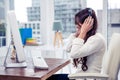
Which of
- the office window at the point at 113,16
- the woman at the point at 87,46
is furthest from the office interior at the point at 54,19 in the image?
the woman at the point at 87,46

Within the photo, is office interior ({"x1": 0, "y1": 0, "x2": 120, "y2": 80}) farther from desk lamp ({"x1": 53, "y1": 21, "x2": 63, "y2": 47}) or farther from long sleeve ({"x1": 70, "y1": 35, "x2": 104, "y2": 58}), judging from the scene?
long sleeve ({"x1": 70, "y1": 35, "x2": 104, "y2": 58})

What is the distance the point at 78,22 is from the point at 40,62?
51 cm

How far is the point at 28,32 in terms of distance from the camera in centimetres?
389

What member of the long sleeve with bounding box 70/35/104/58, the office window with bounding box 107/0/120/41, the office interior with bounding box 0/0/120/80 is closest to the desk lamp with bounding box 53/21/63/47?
the office interior with bounding box 0/0/120/80

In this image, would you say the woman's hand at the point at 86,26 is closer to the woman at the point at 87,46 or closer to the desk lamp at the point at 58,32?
the woman at the point at 87,46

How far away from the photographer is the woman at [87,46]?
5.49 feet

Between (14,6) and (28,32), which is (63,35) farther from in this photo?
(14,6)

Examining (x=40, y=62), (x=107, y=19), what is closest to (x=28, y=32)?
(x=107, y=19)

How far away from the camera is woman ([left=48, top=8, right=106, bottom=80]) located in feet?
5.49

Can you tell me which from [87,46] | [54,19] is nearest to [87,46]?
[87,46]

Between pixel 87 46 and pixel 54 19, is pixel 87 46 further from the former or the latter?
pixel 54 19

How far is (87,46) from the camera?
1.67 meters

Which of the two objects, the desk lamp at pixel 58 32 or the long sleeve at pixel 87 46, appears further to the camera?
the desk lamp at pixel 58 32

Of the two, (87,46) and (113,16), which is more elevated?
(113,16)
